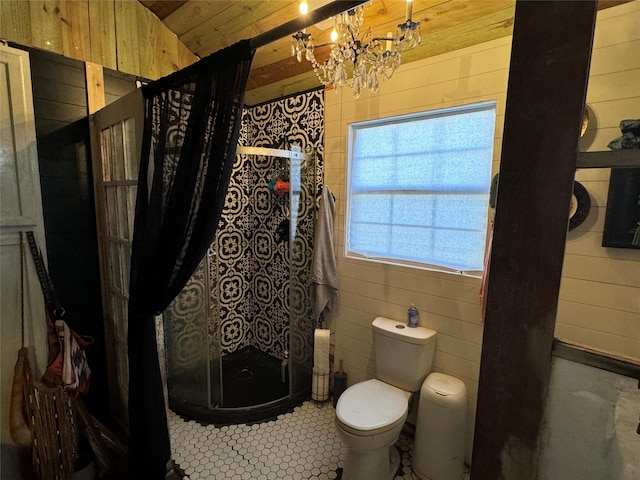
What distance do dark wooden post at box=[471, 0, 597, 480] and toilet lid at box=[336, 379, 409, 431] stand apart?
1.09 metres

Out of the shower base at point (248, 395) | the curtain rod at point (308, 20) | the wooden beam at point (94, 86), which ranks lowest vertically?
the shower base at point (248, 395)

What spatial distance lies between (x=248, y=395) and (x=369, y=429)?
119 centimetres

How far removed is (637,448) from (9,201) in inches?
92.6

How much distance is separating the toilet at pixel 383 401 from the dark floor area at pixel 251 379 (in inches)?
32.9

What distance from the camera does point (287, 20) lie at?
6.27 ft

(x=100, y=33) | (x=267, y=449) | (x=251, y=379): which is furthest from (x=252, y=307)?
(x=100, y=33)

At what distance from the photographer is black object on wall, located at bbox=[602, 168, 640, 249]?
0.60 metres

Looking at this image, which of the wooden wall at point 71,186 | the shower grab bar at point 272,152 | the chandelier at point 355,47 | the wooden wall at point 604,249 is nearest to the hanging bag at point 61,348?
the wooden wall at point 71,186

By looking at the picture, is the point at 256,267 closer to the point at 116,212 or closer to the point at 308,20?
the point at 116,212

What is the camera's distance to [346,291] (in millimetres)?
2314

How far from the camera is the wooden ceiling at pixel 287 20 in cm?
156

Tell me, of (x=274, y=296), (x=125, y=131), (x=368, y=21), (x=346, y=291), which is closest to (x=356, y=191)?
(x=346, y=291)

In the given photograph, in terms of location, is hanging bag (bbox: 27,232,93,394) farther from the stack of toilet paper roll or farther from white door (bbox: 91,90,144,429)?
Answer: the stack of toilet paper roll

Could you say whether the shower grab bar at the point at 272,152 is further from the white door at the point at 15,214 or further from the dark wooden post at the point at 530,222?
the dark wooden post at the point at 530,222
